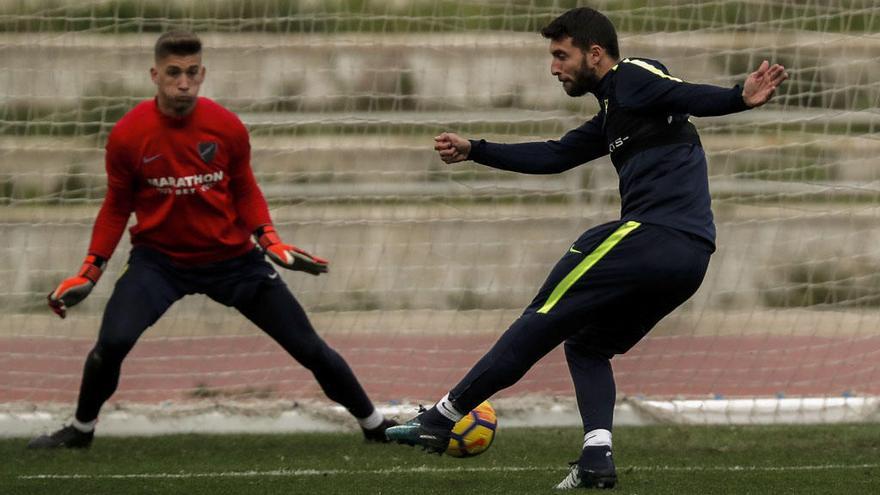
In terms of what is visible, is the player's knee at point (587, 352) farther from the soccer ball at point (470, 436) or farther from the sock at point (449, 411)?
the sock at point (449, 411)

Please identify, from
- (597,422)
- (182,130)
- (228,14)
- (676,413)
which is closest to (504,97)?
(228,14)

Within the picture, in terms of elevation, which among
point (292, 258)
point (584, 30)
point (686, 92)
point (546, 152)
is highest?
point (584, 30)

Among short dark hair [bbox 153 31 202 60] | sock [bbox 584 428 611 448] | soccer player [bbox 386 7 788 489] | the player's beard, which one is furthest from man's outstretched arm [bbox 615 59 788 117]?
short dark hair [bbox 153 31 202 60]

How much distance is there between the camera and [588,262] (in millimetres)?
5410

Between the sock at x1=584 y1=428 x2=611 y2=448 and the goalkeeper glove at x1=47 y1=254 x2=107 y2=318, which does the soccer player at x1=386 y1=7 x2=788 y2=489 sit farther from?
the goalkeeper glove at x1=47 y1=254 x2=107 y2=318

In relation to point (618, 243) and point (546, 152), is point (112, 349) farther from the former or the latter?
point (618, 243)

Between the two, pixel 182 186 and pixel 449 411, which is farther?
pixel 182 186

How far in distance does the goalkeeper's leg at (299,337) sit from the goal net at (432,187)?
1463mm

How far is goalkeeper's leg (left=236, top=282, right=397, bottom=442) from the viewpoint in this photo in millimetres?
6934

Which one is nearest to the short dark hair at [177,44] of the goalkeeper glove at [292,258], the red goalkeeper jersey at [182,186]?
the red goalkeeper jersey at [182,186]

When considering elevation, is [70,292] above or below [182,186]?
below

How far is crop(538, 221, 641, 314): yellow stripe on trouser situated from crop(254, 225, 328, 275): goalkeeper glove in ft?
4.13

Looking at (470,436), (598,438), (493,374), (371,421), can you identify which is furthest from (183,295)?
(598,438)

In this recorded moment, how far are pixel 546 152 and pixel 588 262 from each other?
71cm
